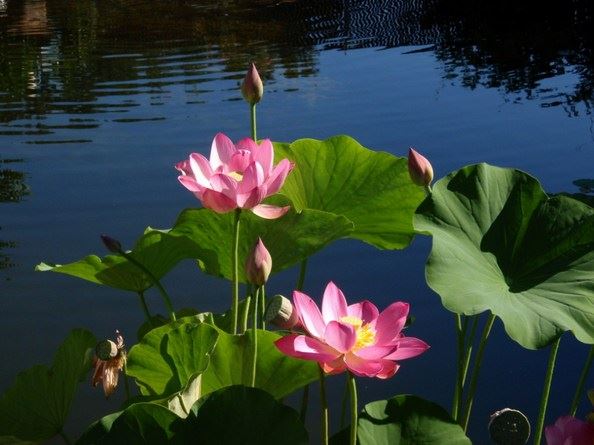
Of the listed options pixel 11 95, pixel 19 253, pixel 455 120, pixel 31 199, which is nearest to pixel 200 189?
pixel 19 253

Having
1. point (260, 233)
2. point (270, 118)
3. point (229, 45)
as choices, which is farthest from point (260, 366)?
point (229, 45)

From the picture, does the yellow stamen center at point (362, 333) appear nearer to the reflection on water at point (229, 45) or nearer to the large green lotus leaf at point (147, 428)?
the large green lotus leaf at point (147, 428)

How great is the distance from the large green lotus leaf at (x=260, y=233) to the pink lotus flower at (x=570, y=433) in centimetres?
35

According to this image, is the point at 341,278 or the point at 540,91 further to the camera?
the point at 540,91

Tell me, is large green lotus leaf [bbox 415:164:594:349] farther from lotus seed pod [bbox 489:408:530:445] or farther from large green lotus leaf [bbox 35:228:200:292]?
large green lotus leaf [bbox 35:228:200:292]

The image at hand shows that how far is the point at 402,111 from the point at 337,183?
2755 millimetres

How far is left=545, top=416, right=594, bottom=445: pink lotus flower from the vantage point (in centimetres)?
68

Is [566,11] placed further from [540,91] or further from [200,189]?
[200,189]

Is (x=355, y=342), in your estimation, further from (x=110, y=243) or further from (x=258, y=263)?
(x=110, y=243)

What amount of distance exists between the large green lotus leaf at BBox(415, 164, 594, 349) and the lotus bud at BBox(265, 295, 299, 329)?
5.2 inches

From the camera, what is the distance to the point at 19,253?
2514mm

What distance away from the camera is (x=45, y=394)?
1085 mm

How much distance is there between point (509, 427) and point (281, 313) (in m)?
0.23

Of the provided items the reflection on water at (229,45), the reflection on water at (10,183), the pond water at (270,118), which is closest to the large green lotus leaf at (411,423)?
the pond water at (270,118)
